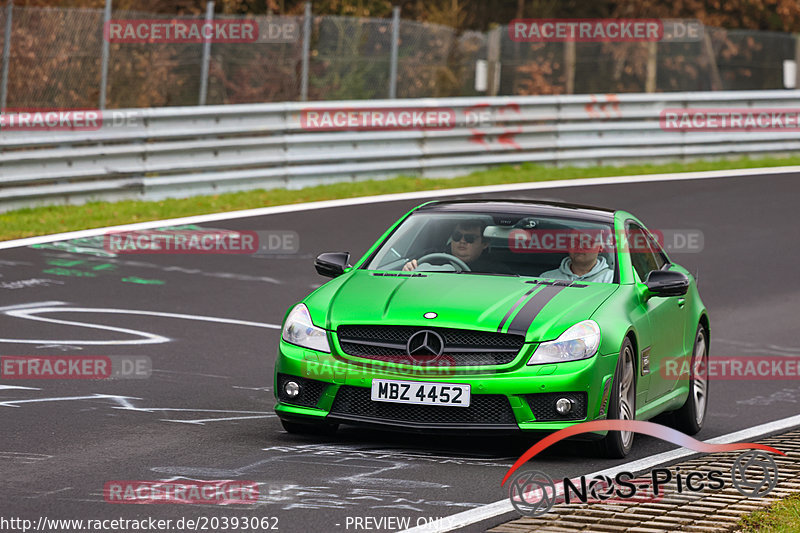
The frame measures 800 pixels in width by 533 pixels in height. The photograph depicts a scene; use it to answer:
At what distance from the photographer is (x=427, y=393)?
7.77 m

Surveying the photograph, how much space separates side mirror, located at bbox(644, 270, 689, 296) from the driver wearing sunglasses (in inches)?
40.3

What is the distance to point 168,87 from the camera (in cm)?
2245

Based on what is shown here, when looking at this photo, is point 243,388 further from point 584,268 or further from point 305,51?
point 305,51

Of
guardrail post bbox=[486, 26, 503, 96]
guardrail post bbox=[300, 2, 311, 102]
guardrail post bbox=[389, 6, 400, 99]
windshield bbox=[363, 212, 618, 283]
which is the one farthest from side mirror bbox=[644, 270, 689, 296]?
guardrail post bbox=[486, 26, 503, 96]

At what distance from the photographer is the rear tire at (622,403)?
8031 millimetres

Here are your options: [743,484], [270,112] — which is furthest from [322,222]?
[743,484]

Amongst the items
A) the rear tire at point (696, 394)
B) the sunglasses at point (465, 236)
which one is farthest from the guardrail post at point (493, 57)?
the sunglasses at point (465, 236)

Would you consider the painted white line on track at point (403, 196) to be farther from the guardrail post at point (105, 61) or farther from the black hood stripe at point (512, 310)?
the black hood stripe at point (512, 310)

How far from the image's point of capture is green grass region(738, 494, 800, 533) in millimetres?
6141

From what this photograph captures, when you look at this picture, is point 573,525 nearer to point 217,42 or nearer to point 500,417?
point 500,417

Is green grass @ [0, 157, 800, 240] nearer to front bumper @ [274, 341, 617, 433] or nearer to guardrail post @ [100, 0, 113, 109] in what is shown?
guardrail post @ [100, 0, 113, 109]

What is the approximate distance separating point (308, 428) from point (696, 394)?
2.97 metres

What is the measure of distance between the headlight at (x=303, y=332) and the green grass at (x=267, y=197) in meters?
8.56

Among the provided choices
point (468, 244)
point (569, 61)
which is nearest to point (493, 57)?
point (569, 61)
